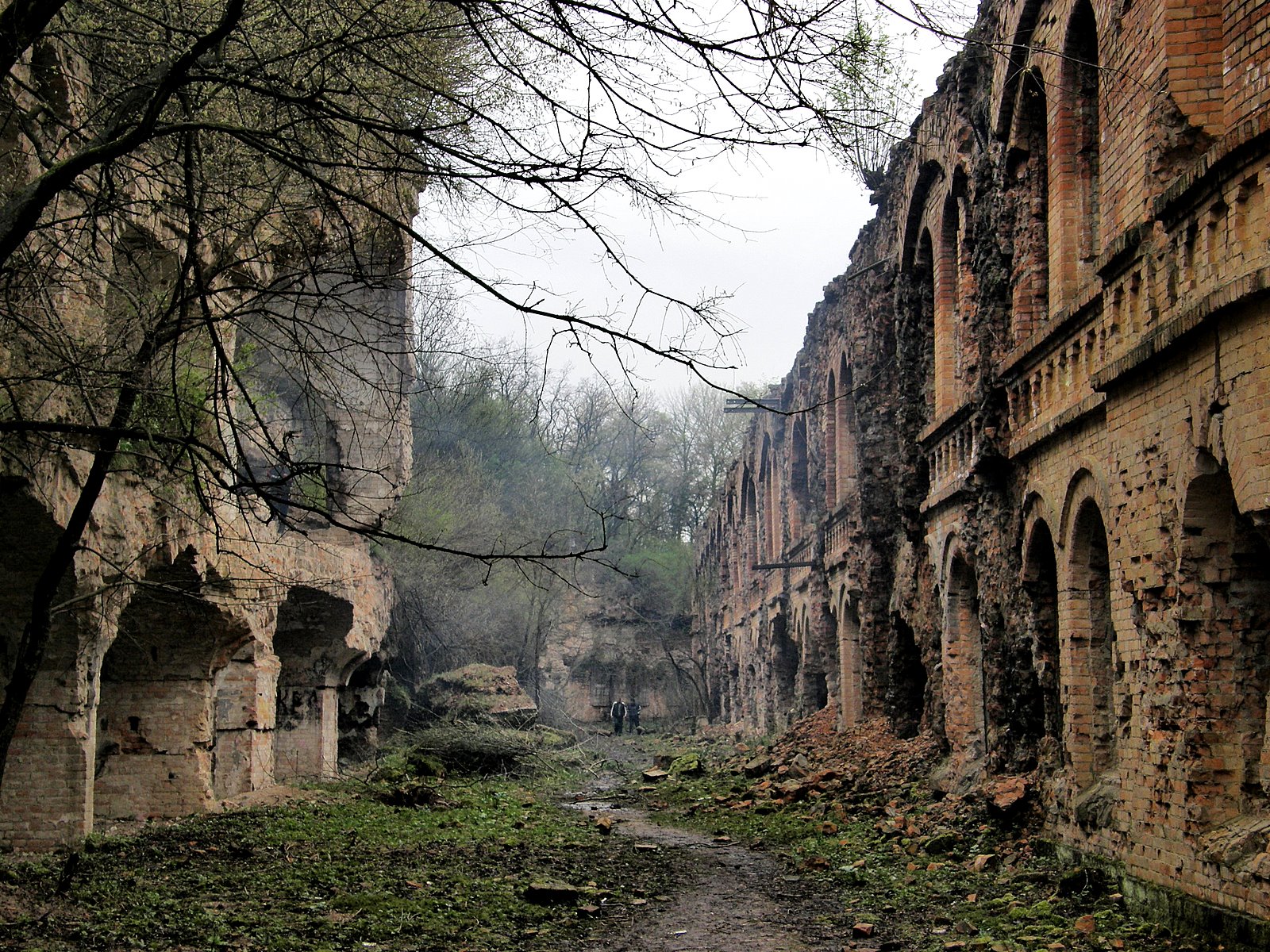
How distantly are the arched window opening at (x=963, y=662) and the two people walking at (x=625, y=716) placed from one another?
2419 cm

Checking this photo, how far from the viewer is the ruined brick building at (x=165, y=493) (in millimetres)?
6109

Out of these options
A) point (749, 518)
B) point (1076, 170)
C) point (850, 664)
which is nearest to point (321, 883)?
point (1076, 170)

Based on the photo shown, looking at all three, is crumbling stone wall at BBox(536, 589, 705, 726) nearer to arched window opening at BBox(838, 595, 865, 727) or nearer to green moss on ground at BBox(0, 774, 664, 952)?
arched window opening at BBox(838, 595, 865, 727)

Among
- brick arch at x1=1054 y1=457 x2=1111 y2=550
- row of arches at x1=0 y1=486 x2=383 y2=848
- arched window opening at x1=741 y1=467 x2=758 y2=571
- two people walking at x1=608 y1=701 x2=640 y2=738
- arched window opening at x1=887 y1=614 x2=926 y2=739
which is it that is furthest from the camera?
two people walking at x1=608 y1=701 x2=640 y2=738

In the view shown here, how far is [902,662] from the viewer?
15867 mm

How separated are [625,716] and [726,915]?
1368 inches

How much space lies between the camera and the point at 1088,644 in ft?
30.0

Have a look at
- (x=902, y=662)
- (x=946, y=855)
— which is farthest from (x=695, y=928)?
(x=902, y=662)

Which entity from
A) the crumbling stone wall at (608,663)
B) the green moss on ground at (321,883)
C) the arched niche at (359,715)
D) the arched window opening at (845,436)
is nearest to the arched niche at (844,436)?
the arched window opening at (845,436)

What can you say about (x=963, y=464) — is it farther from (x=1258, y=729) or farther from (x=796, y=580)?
(x=796, y=580)

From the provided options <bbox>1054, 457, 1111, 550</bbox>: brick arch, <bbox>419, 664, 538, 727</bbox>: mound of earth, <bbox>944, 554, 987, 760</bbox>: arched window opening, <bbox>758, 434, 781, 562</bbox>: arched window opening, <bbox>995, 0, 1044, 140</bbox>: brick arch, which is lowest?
<bbox>419, 664, 538, 727</bbox>: mound of earth

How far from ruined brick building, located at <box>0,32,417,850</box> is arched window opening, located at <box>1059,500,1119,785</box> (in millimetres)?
5166

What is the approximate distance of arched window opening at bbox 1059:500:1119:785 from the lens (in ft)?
29.5

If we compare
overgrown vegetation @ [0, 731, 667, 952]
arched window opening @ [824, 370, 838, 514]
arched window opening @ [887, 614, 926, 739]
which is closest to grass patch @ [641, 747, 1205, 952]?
overgrown vegetation @ [0, 731, 667, 952]
